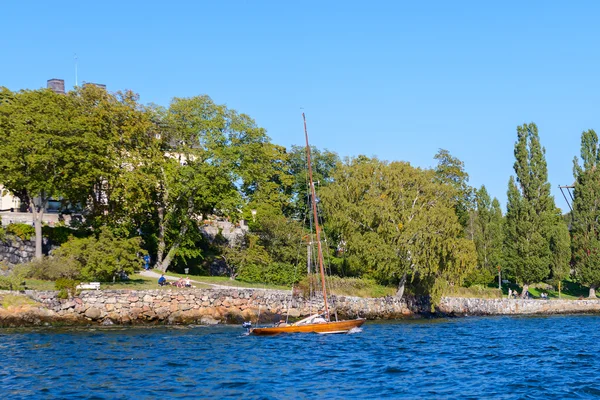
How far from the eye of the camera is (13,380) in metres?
25.9

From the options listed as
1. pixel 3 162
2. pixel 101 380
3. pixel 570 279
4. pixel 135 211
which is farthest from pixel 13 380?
pixel 570 279

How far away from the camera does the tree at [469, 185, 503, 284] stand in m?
82.6

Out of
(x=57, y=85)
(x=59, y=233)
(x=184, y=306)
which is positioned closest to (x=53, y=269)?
(x=184, y=306)

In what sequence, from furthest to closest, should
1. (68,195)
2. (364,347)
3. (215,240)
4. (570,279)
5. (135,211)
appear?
(570,279) < (215,240) < (135,211) < (68,195) < (364,347)

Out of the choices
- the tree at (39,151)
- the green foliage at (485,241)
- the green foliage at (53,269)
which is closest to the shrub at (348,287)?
the green foliage at (53,269)

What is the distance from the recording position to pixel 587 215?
83.1 meters

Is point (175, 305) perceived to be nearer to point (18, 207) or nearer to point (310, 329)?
point (310, 329)

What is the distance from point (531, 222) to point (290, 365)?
54.3m

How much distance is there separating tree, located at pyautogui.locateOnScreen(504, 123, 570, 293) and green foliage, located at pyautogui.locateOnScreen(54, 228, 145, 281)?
44.3 meters

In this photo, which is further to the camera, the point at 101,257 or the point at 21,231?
the point at 21,231

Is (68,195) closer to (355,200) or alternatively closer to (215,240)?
(215,240)

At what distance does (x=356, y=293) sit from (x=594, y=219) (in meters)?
37.7

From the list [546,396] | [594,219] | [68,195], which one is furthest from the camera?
[594,219]

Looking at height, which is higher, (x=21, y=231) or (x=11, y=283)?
(x=21, y=231)
